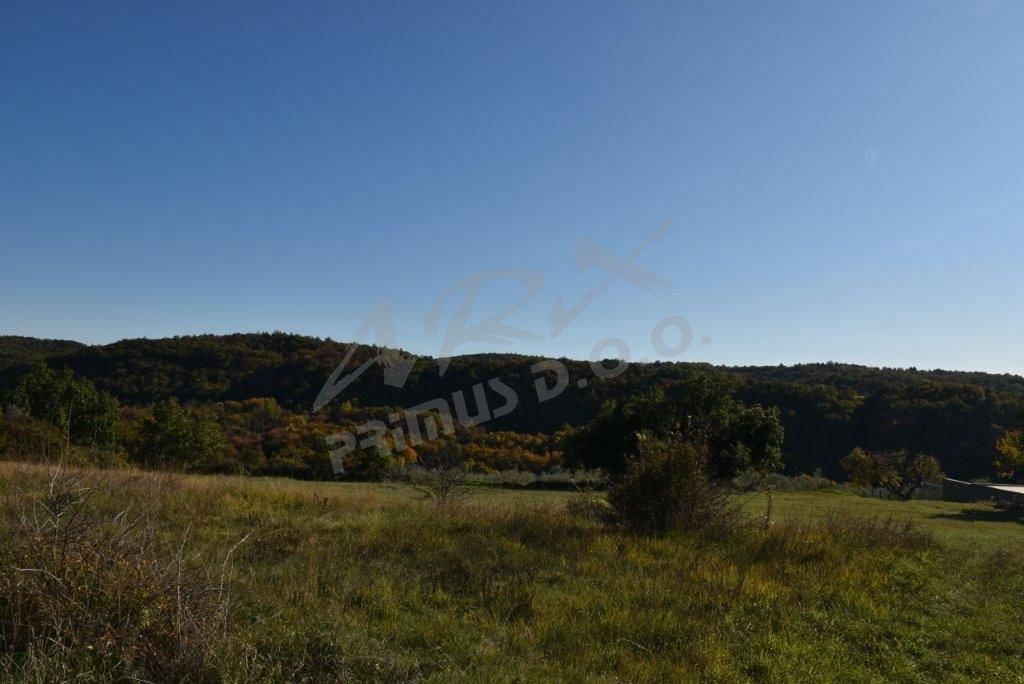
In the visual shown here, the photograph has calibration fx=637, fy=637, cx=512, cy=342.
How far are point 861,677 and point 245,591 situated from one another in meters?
4.45

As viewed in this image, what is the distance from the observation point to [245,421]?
40.4m

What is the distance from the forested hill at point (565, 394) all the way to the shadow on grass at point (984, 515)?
2177 cm

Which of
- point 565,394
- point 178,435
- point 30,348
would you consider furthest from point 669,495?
point 30,348

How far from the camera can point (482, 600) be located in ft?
17.5

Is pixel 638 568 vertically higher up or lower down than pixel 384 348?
lower down

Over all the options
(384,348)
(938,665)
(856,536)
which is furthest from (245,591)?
(384,348)

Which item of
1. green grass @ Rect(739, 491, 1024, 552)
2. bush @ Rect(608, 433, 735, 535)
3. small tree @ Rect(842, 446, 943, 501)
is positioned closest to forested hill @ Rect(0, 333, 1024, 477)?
small tree @ Rect(842, 446, 943, 501)

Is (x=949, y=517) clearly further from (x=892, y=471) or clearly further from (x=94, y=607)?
(x=94, y=607)

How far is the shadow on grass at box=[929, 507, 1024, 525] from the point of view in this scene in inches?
830

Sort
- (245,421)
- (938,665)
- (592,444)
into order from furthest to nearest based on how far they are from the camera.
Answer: (245,421) < (592,444) < (938,665)

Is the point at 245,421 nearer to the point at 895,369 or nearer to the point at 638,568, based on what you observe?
the point at 638,568

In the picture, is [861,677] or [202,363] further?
[202,363]

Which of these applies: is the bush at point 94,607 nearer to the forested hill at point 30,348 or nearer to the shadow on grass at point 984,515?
the shadow on grass at point 984,515

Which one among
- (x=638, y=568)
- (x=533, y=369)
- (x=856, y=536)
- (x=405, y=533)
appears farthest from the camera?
(x=533, y=369)
